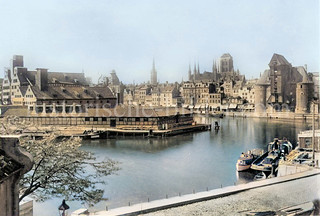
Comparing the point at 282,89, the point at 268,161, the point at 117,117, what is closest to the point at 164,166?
the point at 268,161

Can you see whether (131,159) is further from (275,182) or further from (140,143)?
(275,182)

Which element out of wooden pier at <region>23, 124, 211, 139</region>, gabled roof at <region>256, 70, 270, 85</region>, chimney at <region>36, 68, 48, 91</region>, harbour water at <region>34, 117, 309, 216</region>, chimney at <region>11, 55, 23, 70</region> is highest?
gabled roof at <region>256, 70, 270, 85</region>

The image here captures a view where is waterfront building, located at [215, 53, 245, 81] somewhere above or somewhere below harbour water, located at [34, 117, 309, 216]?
above

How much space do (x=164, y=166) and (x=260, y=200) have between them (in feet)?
7.78

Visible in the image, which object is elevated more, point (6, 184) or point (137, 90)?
point (137, 90)

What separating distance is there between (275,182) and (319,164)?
1214 mm

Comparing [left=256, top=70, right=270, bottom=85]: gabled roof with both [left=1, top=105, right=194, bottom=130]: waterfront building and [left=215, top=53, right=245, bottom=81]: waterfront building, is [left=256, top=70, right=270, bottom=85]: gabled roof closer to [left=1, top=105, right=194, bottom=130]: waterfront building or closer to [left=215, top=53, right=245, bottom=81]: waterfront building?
[left=215, top=53, right=245, bottom=81]: waterfront building

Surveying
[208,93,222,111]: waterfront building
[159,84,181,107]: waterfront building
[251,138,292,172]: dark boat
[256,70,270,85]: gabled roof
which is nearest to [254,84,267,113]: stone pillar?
[256,70,270,85]: gabled roof

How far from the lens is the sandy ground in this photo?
10.5 feet

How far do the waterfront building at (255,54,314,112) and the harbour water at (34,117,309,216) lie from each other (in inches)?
236

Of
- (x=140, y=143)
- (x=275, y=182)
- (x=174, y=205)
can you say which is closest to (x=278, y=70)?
(x=140, y=143)

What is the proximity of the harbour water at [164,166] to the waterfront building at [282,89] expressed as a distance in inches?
236

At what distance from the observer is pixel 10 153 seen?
1.63 meters

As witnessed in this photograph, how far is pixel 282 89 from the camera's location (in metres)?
16.4
